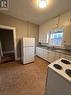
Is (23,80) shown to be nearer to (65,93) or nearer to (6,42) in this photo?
(65,93)

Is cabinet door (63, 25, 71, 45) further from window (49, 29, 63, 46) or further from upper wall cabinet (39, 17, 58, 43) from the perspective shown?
upper wall cabinet (39, 17, 58, 43)

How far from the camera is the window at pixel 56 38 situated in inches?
151

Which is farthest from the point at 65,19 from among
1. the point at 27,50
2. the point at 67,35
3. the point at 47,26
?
the point at 27,50

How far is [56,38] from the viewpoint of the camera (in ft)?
13.4

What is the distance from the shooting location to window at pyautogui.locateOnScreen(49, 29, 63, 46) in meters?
3.83

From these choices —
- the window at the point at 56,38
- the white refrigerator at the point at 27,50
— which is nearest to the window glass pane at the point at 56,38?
the window at the point at 56,38

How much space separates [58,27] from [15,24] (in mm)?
2506

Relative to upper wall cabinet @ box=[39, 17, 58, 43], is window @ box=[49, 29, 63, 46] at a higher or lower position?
lower

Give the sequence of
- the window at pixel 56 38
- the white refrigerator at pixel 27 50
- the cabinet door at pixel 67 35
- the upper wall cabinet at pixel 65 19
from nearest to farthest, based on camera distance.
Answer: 1. the cabinet door at pixel 67 35
2. the upper wall cabinet at pixel 65 19
3. the white refrigerator at pixel 27 50
4. the window at pixel 56 38

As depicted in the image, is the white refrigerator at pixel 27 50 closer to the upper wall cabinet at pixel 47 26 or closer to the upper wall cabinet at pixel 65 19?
the upper wall cabinet at pixel 47 26

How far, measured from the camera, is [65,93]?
980 millimetres

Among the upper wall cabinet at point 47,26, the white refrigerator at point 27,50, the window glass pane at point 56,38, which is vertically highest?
the upper wall cabinet at point 47,26

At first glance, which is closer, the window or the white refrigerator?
the white refrigerator

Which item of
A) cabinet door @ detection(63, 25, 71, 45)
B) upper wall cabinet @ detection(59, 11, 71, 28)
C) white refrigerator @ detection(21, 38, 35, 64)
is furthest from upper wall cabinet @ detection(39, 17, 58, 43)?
white refrigerator @ detection(21, 38, 35, 64)
